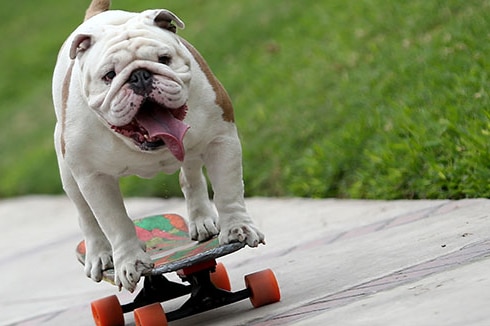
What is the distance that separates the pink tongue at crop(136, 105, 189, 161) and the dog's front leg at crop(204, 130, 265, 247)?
41cm

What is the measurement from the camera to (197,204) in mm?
4801

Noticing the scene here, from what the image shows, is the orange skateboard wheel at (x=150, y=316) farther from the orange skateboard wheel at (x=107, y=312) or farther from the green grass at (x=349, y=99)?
the green grass at (x=349, y=99)

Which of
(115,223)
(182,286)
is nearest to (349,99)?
(182,286)

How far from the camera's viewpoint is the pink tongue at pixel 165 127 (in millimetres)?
3764

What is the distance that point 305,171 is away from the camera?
7.07 m

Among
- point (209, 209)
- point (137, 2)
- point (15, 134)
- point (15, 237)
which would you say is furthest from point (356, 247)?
point (137, 2)

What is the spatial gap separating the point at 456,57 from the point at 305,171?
1.31 meters

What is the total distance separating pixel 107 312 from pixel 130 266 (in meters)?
0.64

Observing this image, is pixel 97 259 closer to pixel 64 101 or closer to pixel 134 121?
pixel 64 101

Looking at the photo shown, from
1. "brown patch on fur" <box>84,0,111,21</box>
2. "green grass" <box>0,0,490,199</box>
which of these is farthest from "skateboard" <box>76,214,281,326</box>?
"green grass" <box>0,0,490,199</box>

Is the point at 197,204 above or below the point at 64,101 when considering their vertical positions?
below

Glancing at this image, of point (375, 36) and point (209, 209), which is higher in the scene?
point (375, 36)

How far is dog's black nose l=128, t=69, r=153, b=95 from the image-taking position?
3.72 metres

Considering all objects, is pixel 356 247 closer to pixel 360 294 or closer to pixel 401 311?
pixel 360 294
